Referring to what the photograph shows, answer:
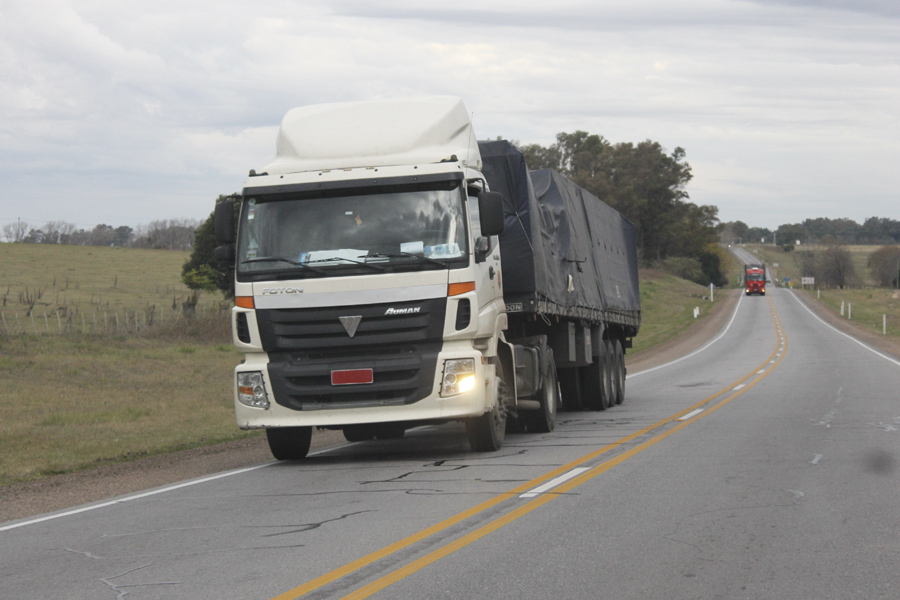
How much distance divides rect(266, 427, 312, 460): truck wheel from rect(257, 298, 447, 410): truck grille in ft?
3.31

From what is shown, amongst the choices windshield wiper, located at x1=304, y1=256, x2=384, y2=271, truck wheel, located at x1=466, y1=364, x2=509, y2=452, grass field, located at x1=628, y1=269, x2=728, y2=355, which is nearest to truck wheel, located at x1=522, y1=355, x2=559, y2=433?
truck wheel, located at x1=466, y1=364, x2=509, y2=452

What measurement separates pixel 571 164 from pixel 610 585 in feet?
338

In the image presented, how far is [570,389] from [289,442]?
760cm

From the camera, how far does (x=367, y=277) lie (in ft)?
33.4

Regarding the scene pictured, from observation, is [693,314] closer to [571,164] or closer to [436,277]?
[571,164]

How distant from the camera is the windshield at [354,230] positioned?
10.3 m

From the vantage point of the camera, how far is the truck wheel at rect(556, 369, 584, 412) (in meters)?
17.9

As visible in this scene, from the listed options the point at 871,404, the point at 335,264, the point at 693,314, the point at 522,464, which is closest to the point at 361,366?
the point at 335,264

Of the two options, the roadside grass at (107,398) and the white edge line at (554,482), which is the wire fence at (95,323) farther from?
the white edge line at (554,482)

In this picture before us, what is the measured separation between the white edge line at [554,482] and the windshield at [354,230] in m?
2.45

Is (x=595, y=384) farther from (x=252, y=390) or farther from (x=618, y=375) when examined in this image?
(x=252, y=390)

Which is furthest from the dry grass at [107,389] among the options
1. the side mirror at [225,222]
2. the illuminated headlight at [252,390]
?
the side mirror at [225,222]

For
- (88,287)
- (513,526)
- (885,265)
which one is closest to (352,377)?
(513,526)

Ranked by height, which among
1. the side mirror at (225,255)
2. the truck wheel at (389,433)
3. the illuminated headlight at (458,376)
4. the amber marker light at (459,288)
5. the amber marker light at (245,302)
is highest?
the side mirror at (225,255)
